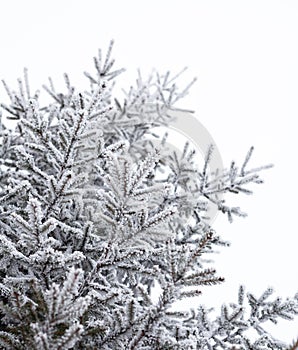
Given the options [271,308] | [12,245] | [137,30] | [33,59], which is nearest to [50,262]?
[12,245]

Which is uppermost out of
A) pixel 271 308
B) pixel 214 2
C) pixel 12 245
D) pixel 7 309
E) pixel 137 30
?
pixel 214 2

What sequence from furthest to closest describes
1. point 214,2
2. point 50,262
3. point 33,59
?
point 214,2 < point 33,59 < point 50,262

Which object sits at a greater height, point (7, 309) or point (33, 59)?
point (33, 59)

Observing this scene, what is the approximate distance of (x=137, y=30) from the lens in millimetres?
24797

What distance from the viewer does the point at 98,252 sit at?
2.79 m

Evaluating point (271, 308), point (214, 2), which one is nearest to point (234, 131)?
point (214, 2)

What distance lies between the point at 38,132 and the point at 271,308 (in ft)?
6.39

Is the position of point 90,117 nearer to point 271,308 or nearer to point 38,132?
point 38,132

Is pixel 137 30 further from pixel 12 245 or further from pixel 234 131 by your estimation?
pixel 12 245

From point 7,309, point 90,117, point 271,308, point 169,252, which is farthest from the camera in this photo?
point 271,308

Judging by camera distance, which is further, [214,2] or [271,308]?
[214,2]

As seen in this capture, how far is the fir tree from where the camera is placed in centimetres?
190

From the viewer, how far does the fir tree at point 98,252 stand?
1.90 m

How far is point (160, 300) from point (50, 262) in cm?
67
